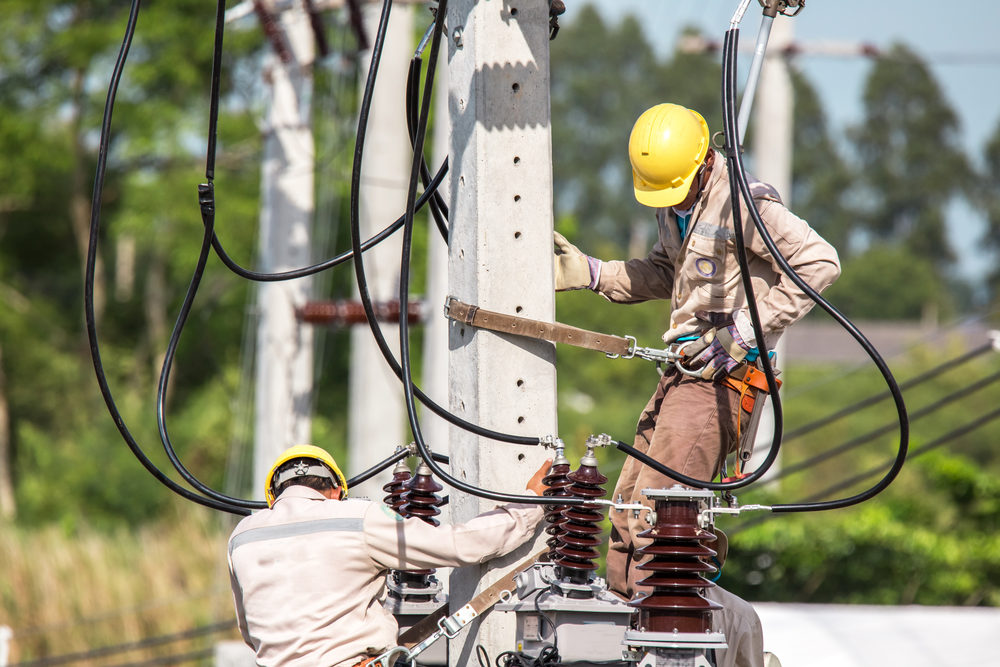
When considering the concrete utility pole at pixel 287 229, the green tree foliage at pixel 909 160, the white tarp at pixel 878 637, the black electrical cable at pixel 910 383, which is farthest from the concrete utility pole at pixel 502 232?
the green tree foliage at pixel 909 160

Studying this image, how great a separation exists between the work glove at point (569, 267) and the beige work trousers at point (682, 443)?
496 mm

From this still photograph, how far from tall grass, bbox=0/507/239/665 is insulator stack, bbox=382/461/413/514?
7955 millimetres

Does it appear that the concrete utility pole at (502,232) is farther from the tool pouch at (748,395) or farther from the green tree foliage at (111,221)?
the green tree foliage at (111,221)

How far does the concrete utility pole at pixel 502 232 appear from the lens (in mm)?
3846

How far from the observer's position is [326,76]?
22797 mm

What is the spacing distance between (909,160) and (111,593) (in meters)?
58.4

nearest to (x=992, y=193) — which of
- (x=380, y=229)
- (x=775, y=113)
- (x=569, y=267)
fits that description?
(x=775, y=113)

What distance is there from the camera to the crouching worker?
3822 millimetres

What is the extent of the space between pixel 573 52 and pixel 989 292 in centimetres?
2525

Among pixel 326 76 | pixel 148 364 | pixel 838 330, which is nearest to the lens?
pixel 326 76

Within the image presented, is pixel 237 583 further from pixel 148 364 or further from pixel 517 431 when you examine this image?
pixel 148 364

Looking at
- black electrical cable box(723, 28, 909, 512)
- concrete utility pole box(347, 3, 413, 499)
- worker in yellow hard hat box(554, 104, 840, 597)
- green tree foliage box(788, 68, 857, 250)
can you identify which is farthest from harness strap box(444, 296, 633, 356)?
green tree foliage box(788, 68, 857, 250)

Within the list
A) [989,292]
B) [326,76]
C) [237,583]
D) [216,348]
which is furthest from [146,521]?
[989,292]

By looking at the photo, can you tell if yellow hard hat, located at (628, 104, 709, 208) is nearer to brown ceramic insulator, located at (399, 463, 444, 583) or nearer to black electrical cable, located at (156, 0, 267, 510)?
brown ceramic insulator, located at (399, 463, 444, 583)
